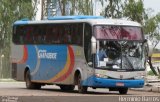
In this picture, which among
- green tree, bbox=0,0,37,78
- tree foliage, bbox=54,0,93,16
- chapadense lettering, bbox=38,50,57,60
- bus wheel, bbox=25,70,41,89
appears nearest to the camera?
chapadense lettering, bbox=38,50,57,60

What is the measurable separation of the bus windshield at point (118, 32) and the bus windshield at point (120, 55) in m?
0.23

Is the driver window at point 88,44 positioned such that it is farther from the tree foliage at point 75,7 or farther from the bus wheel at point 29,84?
the tree foliage at point 75,7

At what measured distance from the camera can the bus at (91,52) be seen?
28328mm

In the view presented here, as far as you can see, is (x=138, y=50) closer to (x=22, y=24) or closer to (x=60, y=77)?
(x=60, y=77)

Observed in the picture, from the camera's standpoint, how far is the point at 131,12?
5594 cm

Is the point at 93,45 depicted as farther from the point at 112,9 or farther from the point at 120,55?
the point at 112,9

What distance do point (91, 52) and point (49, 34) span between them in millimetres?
4137

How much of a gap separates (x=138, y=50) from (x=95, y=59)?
2.00 m

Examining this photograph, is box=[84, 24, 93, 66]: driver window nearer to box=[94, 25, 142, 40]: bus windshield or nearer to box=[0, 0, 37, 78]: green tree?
box=[94, 25, 142, 40]: bus windshield

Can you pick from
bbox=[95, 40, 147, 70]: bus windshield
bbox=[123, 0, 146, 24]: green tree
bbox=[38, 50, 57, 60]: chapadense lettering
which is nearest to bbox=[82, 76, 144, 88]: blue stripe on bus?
bbox=[95, 40, 147, 70]: bus windshield

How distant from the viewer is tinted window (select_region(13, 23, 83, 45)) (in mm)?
29938

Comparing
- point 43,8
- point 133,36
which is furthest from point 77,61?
point 43,8

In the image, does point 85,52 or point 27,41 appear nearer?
point 85,52

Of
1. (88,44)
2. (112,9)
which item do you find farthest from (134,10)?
(88,44)
